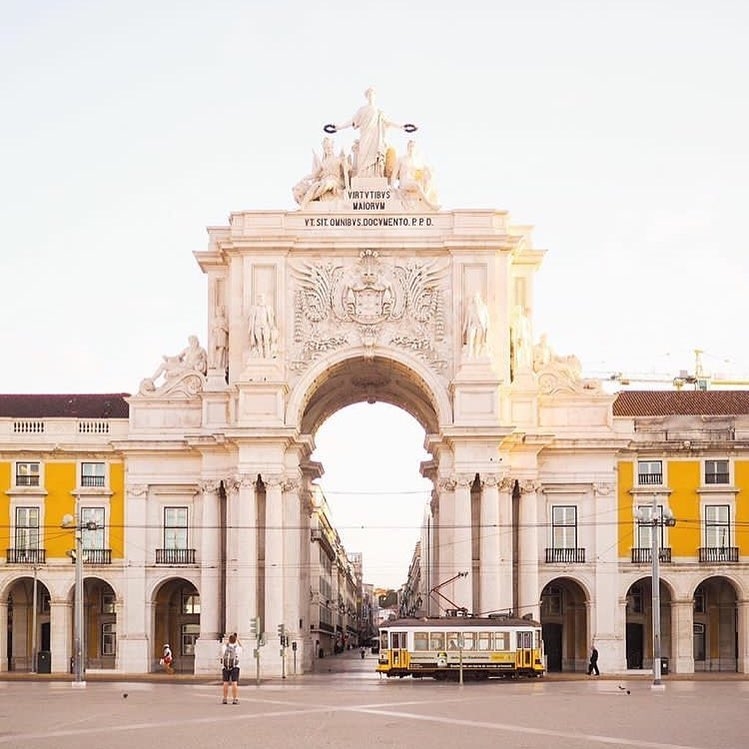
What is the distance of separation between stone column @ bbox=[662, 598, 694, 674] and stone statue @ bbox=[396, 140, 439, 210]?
910 inches

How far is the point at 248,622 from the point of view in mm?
75000

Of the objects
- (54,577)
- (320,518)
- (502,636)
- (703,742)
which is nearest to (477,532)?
(502,636)

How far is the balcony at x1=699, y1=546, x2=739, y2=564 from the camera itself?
77.8 metres

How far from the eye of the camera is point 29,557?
79.1 metres

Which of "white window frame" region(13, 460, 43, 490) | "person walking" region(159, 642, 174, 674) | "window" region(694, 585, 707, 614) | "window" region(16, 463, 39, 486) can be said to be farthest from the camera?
"window" region(694, 585, 707, 614)

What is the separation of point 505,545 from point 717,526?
11122 millimetres

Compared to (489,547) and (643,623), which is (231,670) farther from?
(643,623)

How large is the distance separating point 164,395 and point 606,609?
24.4 metres

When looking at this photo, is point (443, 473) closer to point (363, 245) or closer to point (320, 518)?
point (363, 245)

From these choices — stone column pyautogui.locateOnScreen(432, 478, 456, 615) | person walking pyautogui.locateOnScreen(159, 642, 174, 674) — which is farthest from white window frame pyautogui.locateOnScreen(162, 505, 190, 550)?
stone column pyautogui.locateOnScreen(432, 478, 456, 615)

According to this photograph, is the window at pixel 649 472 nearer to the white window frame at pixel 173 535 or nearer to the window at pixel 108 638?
the white window frame at pixel 173 535

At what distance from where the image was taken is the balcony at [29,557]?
78.9 metres

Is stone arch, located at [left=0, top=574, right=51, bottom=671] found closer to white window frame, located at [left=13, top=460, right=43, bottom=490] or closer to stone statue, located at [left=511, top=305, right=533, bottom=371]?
white window frame, located at [left=13, top=460, right=43, bottom=490]

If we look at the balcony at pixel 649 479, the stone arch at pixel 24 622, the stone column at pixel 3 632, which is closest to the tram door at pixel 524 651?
the balcony at pixel 649 479
